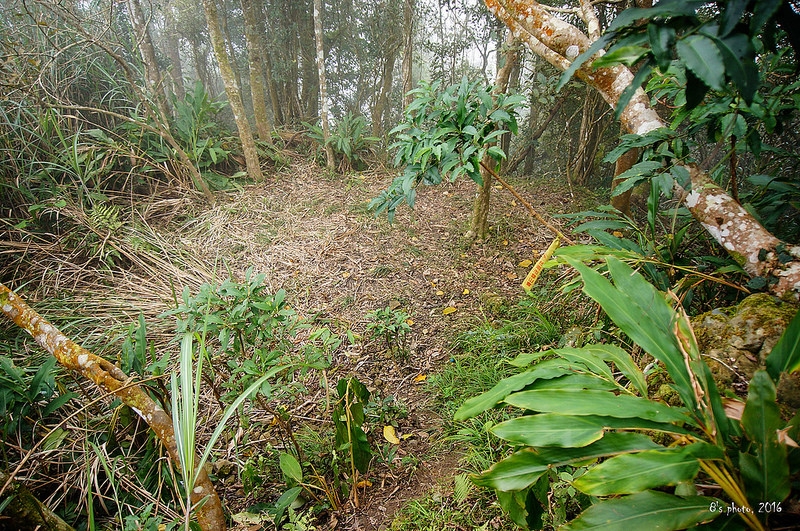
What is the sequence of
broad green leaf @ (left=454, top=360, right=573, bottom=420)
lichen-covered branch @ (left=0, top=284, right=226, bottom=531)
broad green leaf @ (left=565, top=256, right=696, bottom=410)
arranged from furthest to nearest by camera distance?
lichen-covered branch @ (left=0, top=284, right=226, bottom=531) → broad green leaf @ (left=454, top=360, right=573, bottom=420) → broad green leaf @ (left=565, top=256, right=696, bottom=410)

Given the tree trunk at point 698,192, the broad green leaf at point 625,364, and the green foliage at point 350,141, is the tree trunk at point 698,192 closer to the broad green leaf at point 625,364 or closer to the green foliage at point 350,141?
the broad green leaf at point 625,364

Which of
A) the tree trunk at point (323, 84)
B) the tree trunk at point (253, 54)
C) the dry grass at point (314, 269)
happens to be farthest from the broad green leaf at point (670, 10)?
the tree trunk at point (253, 54)

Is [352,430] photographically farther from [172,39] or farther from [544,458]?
[172,39]

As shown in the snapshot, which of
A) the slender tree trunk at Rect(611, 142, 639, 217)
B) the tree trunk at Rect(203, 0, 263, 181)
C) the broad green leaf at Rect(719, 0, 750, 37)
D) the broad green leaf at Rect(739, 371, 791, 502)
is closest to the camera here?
the broad green leaf at Rect(719, 0, 750, 37)

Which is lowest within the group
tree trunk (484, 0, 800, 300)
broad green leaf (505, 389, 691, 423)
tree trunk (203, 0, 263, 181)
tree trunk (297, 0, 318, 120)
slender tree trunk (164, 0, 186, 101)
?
broad green leaf (505, 389, 691, 423)

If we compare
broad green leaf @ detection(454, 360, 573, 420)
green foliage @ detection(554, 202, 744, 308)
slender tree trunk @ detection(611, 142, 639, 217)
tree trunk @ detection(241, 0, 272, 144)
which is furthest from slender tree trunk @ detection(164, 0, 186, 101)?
broad green leaf @ detection(454, 360, 573, 420)

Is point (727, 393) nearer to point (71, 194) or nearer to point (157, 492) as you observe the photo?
point (157, 492)

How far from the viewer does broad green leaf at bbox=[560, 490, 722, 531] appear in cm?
79

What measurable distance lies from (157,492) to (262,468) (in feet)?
1.67

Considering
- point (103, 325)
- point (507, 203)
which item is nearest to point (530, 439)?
point (103, 325)

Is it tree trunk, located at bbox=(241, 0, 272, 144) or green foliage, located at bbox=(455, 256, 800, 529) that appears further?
tree trunk, located at bbox=(241, 0, 272, 144)

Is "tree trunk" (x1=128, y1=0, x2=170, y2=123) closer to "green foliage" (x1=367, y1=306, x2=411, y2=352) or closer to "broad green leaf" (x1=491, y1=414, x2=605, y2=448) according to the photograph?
"green foliage" (x1=367, y1=306, x2=411, y2=352)

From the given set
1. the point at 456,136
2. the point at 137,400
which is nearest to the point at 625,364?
the point at 456,136

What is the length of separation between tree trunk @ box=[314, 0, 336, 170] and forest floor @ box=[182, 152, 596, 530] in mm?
323
